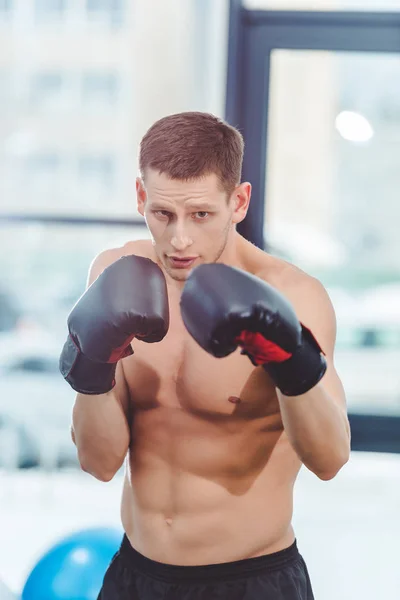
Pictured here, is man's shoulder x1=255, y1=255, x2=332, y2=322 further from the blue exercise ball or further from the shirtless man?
the blue exercise ball

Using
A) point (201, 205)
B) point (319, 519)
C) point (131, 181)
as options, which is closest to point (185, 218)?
point (201, 205)

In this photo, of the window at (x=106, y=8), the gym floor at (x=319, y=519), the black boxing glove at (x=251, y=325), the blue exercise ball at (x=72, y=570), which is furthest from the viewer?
the window at (x=106, y=8)

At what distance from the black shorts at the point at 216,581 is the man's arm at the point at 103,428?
18 centimetres

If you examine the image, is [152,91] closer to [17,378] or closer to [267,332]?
[17,378]

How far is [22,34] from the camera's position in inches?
117

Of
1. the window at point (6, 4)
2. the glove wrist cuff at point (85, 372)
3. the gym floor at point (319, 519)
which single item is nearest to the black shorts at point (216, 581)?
the glove wrist cuff at point (85, 372)

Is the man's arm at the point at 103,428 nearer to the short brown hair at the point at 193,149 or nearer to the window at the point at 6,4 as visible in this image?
the short brown hair at the point at 193,149

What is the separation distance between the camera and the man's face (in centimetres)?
123

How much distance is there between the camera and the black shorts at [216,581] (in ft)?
4.41

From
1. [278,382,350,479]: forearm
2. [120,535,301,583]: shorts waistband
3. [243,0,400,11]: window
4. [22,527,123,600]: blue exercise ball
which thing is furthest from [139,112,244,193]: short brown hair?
[243,0,400,11]: window

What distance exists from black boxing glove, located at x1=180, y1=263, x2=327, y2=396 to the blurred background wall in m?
1.60

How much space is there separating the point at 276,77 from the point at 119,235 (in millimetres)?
788

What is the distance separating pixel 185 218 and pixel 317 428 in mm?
374

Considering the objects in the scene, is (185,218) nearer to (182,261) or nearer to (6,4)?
(182,261)
